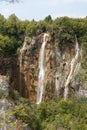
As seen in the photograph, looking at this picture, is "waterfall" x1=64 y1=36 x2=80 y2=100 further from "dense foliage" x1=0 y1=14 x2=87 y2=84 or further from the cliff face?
"dense foliage" x1=0 y1=14 x2=87 y2=84

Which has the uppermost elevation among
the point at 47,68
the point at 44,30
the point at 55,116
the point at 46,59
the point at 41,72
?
the point at 44,30

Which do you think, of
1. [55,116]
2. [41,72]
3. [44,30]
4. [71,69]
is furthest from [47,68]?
[55,116]

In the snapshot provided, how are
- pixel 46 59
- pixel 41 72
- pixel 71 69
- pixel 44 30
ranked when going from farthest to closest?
pixel 44 30 → pixel 46 59 → pixel 41 72 → pixel 71 69

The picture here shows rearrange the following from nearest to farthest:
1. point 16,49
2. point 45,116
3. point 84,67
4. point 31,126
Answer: point 31,126, point 45,116, point 84,67, point 16,49

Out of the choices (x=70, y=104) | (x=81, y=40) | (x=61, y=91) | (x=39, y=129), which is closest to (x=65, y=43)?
(x=81, y=40)

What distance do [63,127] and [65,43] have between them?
30.3 feet

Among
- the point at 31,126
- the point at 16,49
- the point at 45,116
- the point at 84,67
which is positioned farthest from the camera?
the point at 16,49

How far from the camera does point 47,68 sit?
94.0 ft

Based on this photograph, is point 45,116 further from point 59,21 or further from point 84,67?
point 59,21

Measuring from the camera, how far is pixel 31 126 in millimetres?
20453

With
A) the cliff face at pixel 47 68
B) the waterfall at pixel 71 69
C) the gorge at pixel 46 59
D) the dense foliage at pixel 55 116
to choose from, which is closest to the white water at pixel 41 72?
the gorge at pixel 46 59

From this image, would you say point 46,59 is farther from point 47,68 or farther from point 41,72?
point 41,72

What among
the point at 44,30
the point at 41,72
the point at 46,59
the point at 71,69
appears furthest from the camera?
the point at 44,30

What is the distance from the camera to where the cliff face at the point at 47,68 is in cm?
2803
